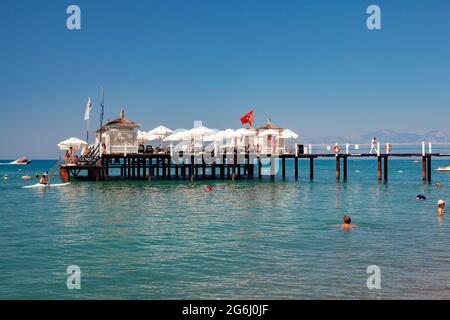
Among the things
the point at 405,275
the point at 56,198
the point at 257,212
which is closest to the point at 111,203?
the point at 56,198

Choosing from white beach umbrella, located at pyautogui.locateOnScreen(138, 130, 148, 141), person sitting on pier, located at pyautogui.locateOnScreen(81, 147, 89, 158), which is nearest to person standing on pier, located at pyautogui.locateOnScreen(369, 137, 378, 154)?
white beach umbrella, located at pyautogui.locateOnScreen(138, 130, 148, 141)

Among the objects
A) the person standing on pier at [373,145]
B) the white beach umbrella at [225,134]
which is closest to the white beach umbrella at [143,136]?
the white beach umbrella at [225,134]

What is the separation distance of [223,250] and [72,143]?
4037 centimetres

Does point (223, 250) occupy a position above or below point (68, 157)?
below

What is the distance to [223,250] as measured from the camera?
1592cm

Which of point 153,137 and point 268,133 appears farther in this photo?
point 153,137

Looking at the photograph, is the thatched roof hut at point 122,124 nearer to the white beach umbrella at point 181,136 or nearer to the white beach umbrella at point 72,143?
the white beach umbrella at point 181,136

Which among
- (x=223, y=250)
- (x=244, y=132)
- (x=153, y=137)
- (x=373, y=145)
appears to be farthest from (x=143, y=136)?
(x=223, y=250)

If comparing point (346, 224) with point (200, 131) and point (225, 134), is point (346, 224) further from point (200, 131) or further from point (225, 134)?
point (200, 131)

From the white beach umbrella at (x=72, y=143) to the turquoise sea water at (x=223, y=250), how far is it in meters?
23.8

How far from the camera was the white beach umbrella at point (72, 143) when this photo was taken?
52.7 m

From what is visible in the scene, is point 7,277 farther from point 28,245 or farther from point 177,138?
point 177,138
